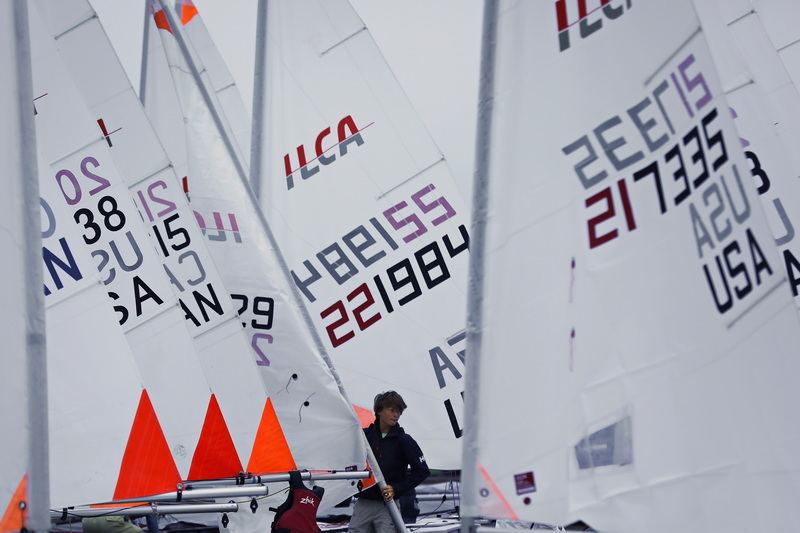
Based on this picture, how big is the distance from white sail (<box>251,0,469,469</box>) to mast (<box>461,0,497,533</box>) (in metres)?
4.50

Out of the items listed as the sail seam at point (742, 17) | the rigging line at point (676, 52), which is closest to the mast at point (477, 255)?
the rigging line at point (676, 52)

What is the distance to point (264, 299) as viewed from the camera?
684 cm

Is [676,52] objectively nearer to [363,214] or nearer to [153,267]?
[153,267]

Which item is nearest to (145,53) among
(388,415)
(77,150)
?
(77,150)

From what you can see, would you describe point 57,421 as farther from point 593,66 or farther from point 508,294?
point 593,66

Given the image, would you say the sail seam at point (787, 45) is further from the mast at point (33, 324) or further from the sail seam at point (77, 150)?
the mast at point (33, 324)

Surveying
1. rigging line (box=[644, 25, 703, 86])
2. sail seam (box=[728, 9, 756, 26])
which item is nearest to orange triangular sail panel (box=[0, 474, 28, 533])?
rigging line (box=[644, 25, 703, 86])

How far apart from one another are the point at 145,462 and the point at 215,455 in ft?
4.37

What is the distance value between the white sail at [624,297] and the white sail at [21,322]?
1.20 m

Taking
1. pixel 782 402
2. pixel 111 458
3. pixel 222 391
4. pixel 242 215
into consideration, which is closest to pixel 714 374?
pixel 782 402

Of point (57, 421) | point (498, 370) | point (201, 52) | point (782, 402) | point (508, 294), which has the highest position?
point (201, 52)

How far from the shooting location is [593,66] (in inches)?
125

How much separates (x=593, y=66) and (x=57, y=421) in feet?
8.58

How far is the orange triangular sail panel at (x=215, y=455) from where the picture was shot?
5891 millimetres
